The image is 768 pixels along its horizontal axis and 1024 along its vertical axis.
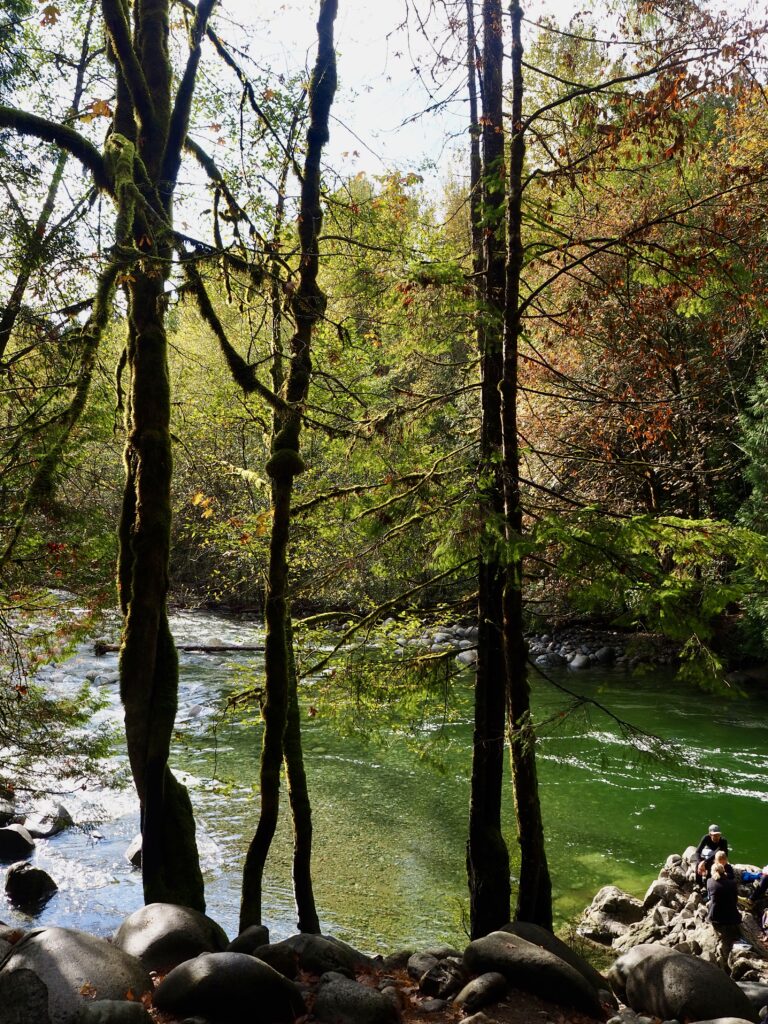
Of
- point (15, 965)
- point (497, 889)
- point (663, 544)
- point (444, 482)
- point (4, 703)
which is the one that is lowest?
point (497, 889)

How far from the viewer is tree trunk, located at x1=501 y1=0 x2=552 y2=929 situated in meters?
6.43

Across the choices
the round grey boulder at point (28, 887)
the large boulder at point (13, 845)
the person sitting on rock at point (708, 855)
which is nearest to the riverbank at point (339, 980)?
the person sitting on rock at point (708, 855)

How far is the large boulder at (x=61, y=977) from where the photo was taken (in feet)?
12.9

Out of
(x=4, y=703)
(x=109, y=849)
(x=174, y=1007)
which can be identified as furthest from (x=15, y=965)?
(x=109, y=849)

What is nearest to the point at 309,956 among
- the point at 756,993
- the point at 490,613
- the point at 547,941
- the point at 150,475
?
the point at 547,941

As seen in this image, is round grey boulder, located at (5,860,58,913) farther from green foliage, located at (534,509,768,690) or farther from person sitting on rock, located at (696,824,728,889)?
person sitting on rock, located at (696,824,728,889)

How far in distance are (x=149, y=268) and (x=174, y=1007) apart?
4669mm

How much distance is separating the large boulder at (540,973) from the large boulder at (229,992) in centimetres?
159

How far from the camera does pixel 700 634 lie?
5.45 metres

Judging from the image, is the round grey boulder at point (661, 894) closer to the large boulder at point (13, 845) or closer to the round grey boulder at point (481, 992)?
the round grey boulder at point (481, 992)

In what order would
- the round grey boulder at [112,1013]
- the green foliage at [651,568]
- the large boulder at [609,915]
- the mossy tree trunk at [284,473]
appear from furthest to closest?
1. the large boulder at [609,915]
2. the mossy tree trunk at [284,473]
3. the green foliage at [651,568]
4. the round grey boulder at [112,1013]

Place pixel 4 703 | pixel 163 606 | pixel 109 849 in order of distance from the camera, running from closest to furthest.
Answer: pixel 163 606 < pixel 4 703 < pixel 109 849

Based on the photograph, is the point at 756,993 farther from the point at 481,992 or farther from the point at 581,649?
the point at 581,649

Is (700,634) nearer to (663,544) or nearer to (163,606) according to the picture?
(663,544)
